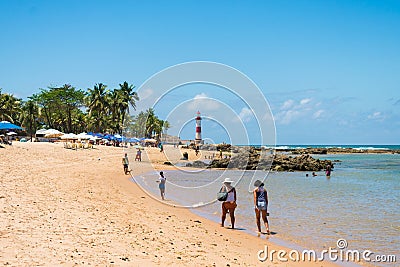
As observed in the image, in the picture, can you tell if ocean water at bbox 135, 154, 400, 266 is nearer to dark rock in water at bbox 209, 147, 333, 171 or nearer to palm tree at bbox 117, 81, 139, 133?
dark rock in water at bbox 209, 147, 333, 171

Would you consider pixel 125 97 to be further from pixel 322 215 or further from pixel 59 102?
pixel 322 215

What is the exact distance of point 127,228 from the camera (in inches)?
404

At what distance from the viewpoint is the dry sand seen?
7199mm

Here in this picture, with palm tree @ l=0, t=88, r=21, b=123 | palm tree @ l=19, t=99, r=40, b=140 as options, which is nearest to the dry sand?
palm tree @ l=0, t=88, r=21, b=123

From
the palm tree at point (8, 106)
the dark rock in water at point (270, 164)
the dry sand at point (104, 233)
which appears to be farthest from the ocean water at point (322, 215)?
the palm tree at point (8, 106)

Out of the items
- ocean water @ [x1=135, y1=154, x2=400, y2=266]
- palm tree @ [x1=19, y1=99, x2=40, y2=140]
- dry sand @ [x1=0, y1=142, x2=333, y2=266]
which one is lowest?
ocean water @ [x1=135, y1=154, x2=400, y2=266]

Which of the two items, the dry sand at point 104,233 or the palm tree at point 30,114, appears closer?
the dry sand at point 104,233

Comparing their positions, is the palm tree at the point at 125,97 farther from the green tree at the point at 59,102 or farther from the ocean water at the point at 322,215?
the ocean water at the point at 322,215

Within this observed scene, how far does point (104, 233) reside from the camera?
9.20m

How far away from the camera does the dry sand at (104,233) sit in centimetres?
720

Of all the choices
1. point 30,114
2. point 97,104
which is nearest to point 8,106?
point 30,114

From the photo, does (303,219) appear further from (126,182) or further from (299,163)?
(299,163)

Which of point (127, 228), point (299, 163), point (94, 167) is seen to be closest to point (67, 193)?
point (127, 228)

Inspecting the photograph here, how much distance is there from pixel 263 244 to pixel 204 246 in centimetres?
191
